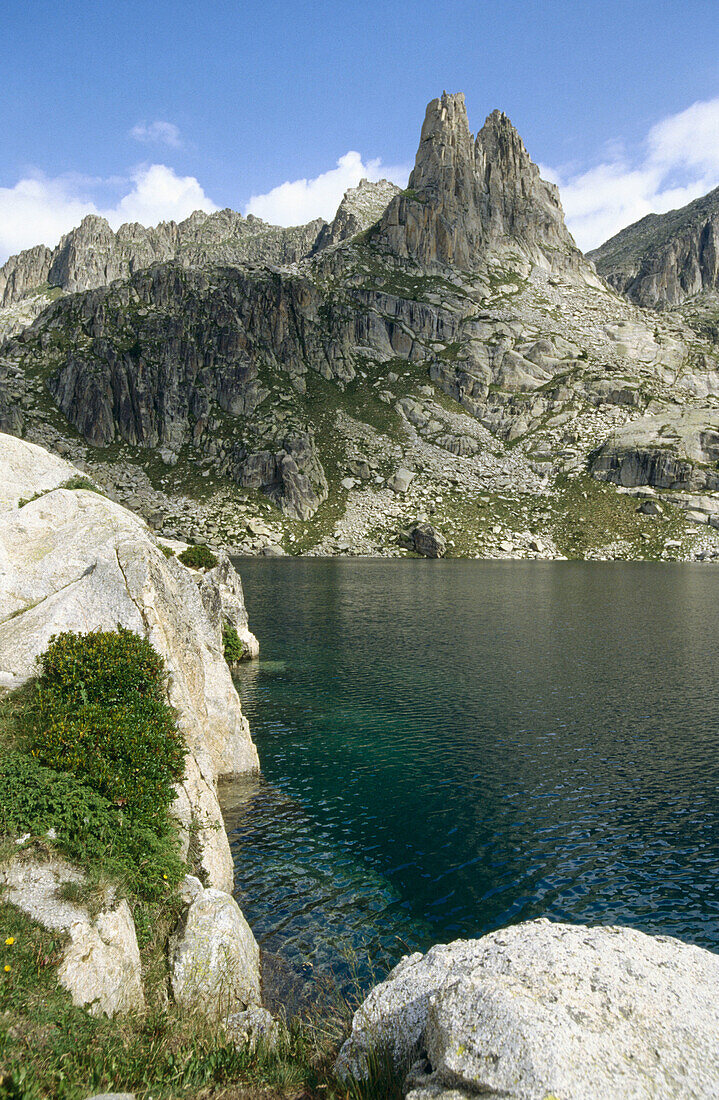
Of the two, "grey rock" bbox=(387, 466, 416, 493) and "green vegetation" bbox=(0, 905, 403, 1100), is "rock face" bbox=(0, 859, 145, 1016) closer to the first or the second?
"green vegetation" bbox=(0, 905, 403, 1100)

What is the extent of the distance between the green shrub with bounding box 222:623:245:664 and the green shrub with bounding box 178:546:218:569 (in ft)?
17.5

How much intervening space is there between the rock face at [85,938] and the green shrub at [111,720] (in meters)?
2.64

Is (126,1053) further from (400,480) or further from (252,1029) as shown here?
(400,480)

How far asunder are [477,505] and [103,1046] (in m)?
167

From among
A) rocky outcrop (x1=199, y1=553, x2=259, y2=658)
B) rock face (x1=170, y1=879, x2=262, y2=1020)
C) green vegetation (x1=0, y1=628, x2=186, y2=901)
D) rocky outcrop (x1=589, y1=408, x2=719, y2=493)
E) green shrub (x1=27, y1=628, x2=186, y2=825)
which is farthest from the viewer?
rocky outcrop (x1=589, y1=408, x2=719, y2=493)

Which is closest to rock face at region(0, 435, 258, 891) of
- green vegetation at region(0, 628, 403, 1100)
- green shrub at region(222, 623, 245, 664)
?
green vegetation at region(0, 628, 403, 1100)

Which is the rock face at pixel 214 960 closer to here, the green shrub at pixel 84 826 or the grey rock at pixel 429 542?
the green shrub at pixel 84 826

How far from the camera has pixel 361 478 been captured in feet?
588

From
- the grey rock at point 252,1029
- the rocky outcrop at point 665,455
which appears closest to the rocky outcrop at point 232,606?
the grey rock at point 252,1029

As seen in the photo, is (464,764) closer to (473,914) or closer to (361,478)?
(473,914)

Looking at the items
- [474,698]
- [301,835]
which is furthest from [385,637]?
[301,835]

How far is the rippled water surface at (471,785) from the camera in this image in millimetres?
16844

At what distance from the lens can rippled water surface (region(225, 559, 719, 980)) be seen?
16844mm

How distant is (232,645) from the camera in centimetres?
4503
